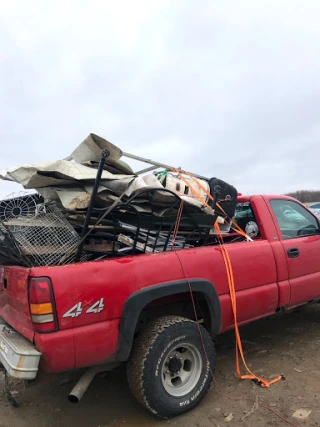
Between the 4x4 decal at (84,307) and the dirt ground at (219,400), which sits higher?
the 4x4 decal at (84,307)

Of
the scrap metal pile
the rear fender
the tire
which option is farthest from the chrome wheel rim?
the scrap metal pile

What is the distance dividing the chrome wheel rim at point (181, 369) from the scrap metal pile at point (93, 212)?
90 centimetres

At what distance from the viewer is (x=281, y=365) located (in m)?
3.74

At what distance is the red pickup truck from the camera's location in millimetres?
2418

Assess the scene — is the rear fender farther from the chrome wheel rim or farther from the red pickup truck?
the chrome wheel rim

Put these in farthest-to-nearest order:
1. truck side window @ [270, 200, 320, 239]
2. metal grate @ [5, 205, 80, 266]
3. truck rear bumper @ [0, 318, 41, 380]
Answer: truck side window @ [270, 200, 320, 239] < metal grate @ [5, 205, 80, 266] < truck rear bumper @ [0, 318, 41, 380]

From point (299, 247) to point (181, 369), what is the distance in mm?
1983

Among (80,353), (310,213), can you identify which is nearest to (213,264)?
(80,353)

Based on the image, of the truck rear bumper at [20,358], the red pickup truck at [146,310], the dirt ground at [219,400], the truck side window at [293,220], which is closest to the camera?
the truck rear bumper at [20,358]

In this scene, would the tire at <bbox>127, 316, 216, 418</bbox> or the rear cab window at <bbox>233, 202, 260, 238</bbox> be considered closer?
the tire at <bbox>127, 316, 216, 418</bbox>

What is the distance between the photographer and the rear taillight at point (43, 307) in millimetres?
2385

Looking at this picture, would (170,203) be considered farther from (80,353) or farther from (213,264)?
(80,353)

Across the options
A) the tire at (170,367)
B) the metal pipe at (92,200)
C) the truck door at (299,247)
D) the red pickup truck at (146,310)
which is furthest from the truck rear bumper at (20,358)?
the truck door at (299,247)

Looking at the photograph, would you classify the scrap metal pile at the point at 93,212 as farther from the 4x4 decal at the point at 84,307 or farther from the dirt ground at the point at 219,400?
the dirt ground at the point at 219,400
